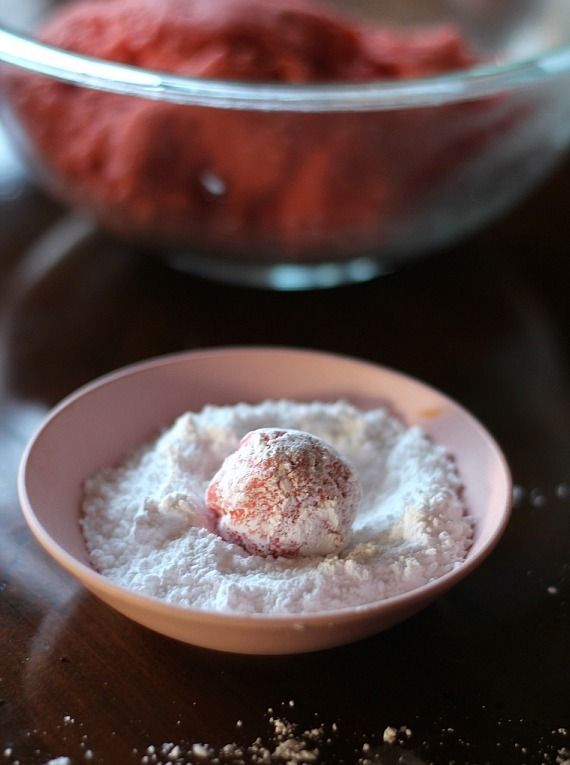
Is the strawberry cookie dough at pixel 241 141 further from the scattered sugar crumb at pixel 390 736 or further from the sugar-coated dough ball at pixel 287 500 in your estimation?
the scattered sugar crumb at pixel 390 736

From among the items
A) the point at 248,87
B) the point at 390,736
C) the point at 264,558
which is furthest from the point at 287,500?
the point at 248,87

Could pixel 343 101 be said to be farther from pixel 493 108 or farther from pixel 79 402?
pixel 79 402

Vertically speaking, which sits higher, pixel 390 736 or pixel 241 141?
pixel 241 141

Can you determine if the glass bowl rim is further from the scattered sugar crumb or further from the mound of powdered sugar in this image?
the scattered sugar crumb

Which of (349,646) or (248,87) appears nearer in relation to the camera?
(349,646)

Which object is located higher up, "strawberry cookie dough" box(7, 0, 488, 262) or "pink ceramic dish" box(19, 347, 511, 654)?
"strawberry cookie dough" box(7, 0, 488, 262)

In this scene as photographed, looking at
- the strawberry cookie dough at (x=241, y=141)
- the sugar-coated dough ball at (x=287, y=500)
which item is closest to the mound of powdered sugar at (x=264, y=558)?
the sugar-coated dough ball at (x=287, y=500)

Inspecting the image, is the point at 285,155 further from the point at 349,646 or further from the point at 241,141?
the point at 349,646

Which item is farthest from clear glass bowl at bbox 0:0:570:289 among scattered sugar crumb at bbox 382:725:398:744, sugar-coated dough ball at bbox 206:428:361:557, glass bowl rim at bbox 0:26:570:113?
scattered sugar crumb at bbox 382:725:398:744
